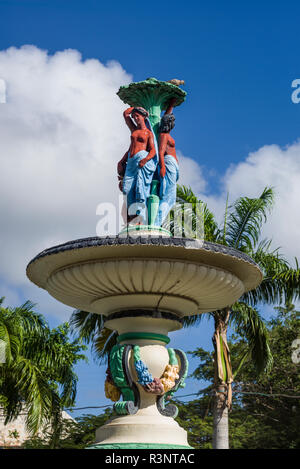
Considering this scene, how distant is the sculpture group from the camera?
1067 centimetres

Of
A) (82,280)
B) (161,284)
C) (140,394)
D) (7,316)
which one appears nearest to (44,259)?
(82,280)

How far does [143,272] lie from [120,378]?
174 centimetres

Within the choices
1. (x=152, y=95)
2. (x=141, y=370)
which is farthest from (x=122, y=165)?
(x=141, y=370)

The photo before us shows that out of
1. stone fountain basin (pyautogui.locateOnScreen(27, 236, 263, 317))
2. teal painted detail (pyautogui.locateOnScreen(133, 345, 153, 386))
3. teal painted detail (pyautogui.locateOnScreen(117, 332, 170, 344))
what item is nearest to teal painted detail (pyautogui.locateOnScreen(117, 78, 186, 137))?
stone fountain basin (pyautogui.locateOnScreen(27, 236, 263, 317))

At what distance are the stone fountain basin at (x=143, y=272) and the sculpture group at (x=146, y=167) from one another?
1.37m

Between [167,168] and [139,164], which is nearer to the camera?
[139,164]

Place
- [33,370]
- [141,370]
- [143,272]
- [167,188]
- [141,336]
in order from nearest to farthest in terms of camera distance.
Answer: [143,272] < [141,370] < [141,336] < [167,188] < [33,370]

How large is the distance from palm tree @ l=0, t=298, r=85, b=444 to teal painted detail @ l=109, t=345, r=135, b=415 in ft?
→ 15.1

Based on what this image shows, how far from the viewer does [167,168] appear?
1102 centimetres

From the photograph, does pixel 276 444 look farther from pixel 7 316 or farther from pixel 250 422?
pixel 7 316

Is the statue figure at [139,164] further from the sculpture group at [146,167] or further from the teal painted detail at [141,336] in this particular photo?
the teal painted detail at [141,336]

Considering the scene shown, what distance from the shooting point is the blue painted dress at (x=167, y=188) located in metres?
10.8

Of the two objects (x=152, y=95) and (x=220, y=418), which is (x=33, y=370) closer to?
(x=220, y=418)

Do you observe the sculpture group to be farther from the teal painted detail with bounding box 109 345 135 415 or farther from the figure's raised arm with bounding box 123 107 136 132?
the teal painted detail with bounding box 109 345 135 415
